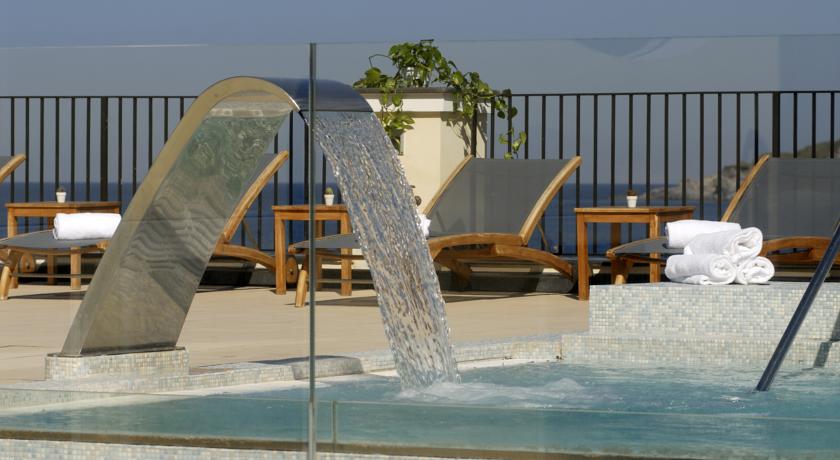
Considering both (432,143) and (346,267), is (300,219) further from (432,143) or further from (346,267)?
(432,143)

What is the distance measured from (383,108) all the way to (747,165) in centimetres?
99

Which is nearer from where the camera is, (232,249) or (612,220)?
(232,249)

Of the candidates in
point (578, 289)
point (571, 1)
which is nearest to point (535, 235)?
point (578, 289)

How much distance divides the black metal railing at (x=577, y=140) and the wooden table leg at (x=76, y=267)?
0.50 feet

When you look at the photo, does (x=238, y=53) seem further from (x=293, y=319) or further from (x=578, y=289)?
(x=578, y=289)

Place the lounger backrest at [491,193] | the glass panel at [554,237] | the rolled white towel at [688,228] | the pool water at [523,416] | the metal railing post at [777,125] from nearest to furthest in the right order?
the pool water at [523,416] → the glass panel at [554,237] → the metal railing post at [777,125] → the rolled white towel at [688,228] → the lounger backrest at [491,193]

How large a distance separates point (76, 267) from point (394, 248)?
2.95 feet

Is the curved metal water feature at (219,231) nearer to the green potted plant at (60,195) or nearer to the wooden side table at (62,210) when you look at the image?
Result: the wooden side table at (62,210)

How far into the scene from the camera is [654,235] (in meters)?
4.44

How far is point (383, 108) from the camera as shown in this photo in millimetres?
3953

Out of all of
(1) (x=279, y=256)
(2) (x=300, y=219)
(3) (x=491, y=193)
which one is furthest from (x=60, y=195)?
(3) (x=491, y=193)

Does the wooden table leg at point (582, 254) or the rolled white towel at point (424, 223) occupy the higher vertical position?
the rolled white towel at point (424, 223)

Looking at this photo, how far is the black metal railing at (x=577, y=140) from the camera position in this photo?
3682 millimetres

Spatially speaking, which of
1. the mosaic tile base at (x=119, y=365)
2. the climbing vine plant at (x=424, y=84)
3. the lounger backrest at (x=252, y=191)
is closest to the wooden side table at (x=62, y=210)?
the mosaic tile base at (x=119, y=365)
